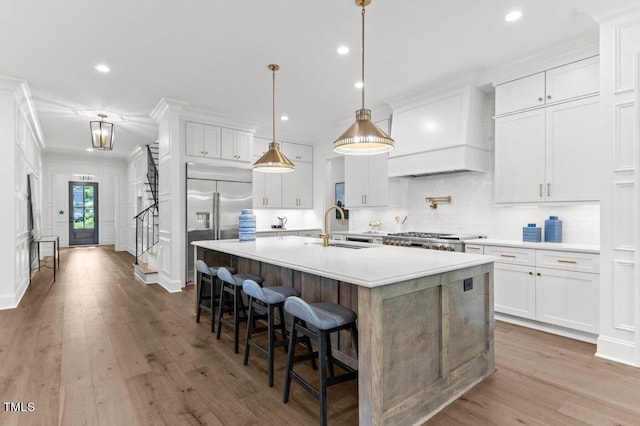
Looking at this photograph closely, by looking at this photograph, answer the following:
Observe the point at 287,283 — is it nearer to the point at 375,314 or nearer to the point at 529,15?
the point at 375,314

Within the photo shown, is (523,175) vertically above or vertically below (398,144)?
below

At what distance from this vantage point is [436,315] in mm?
2064

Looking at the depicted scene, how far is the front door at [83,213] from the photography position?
10.3 m

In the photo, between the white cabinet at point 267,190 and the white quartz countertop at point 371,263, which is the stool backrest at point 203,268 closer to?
the white quartz countertop at point 371,263

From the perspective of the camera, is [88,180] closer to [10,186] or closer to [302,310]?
[10,186]

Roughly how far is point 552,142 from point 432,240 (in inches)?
63.8

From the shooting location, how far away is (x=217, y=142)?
577 cm

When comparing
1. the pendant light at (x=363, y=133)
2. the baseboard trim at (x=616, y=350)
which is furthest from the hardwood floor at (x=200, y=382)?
the pendant light at (x=363, y=133)

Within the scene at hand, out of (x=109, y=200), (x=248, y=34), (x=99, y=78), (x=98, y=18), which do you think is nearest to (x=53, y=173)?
(x=109, y=200)

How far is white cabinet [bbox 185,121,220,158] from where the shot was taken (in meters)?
5.44

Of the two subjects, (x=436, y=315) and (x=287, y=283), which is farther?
(x=287, y=283)

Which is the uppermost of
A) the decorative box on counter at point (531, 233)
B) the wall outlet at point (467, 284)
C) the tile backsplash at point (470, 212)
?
the tile backsplash at point (470, 212)

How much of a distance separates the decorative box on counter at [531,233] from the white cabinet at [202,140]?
15.3 ft

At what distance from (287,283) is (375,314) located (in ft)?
5.14
